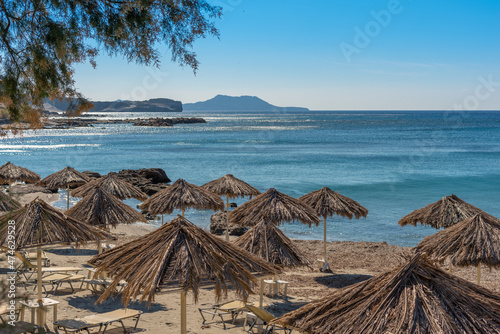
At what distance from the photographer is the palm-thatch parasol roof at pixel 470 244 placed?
950 centimetres

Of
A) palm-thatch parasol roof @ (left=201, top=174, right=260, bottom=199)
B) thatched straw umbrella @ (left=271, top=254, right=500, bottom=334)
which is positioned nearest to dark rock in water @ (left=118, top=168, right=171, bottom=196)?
palm-thatch parasol roof @ (left=201, top=174, right=260, bottom=199)

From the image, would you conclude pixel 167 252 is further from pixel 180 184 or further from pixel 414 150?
pixel 414 150

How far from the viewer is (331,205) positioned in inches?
553

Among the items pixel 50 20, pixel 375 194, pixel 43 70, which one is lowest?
pixel 375 194

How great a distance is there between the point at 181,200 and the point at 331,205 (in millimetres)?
4344

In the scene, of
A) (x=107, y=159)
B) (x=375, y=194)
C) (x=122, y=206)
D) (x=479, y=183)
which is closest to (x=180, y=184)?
(x=122, y=206)

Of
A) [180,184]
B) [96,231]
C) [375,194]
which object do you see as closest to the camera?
[96,231]

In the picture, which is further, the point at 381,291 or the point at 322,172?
the point at 322,172

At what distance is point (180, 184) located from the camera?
595 inches

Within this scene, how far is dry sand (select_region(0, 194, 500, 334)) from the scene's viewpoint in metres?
9.16

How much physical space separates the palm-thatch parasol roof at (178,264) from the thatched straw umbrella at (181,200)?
7.69m

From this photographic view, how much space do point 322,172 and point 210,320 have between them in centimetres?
3085

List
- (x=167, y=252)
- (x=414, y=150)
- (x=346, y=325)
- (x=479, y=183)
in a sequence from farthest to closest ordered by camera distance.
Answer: (x=414, y=150)
(x=479, y=183)
(x=167, y=252)
(x=346, y=325)

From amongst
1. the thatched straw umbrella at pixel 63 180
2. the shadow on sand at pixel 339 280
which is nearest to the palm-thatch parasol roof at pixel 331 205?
the shadow on sand at pixel 339 280
